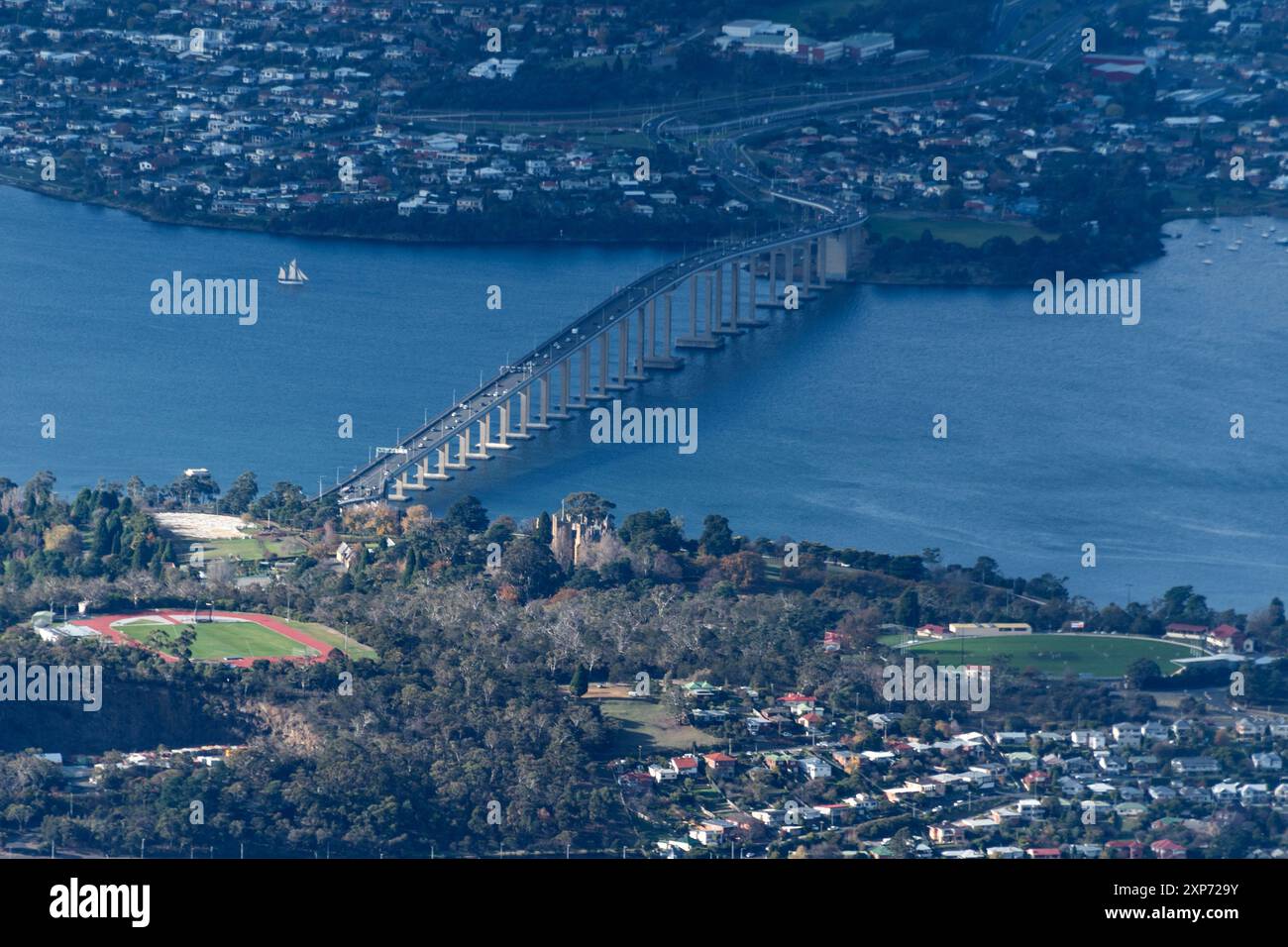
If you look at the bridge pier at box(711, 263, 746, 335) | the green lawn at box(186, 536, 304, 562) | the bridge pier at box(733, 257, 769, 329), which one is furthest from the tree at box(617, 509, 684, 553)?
the bridge pier at box(733, 257, 769, 329)

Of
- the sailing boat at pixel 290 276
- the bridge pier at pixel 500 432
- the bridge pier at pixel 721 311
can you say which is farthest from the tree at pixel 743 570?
the sailing boat at pixel 290 276

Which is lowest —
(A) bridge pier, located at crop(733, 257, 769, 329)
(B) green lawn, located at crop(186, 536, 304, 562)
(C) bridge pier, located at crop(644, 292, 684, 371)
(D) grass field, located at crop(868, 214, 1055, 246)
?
(B) green lawn, located at crop(186, 536, 304, 562)

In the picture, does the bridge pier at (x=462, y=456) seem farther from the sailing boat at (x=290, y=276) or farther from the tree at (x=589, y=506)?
the sailing boat at (x=290, y=276)

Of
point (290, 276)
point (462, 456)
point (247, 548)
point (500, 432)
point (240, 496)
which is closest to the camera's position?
point (247, 548)

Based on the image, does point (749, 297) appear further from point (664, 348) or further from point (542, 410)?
point (542, 410)
